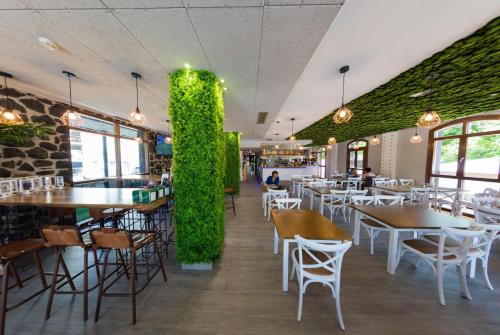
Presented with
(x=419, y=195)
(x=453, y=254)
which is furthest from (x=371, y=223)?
(x=419, y=195)

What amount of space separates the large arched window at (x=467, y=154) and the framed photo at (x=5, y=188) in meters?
10.8

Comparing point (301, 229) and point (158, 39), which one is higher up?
point (158, 39)

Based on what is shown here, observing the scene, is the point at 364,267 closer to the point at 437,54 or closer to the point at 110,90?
the point at 437,54

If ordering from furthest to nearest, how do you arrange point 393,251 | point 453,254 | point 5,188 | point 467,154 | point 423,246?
point 467,154 → point 5,188 → point 393,251 → point 423,246 → point 453,254

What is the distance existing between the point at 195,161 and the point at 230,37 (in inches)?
58.3

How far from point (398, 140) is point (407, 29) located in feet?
24.9

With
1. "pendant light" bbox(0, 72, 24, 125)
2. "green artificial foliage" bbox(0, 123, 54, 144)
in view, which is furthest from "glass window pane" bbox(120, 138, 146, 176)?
"pendant light" bbox(0, 72, 24, 125)

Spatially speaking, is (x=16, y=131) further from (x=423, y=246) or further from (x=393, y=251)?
(x=423, y=246)

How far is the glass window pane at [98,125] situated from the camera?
465 centimetres

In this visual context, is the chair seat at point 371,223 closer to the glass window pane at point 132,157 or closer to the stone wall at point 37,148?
the stone wall at point 37,148

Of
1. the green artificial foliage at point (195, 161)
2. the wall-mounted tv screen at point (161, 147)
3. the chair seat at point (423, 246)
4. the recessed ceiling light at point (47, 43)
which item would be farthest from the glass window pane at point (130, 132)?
the chair seat at point (423, 246)

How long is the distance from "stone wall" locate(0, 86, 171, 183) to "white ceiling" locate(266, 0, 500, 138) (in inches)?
197

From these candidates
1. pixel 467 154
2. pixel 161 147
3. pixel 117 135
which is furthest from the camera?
pixel 161 147

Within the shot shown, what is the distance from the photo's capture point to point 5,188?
8.63 feet
